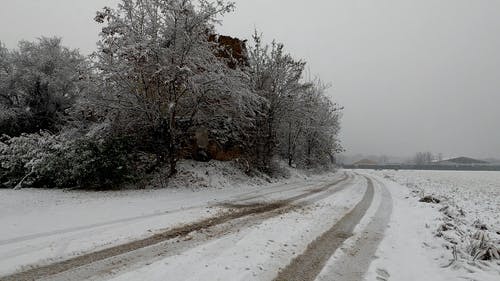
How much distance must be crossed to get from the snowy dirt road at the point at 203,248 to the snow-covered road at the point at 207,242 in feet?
0.05

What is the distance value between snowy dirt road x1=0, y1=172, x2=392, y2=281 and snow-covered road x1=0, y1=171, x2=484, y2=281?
0.02 meters

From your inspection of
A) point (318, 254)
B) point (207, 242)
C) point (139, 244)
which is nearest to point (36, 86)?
point (139, 244)

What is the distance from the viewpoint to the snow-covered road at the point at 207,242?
4.86 m

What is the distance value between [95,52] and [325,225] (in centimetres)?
1342

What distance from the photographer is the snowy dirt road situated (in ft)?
15.6

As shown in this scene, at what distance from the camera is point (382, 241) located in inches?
274

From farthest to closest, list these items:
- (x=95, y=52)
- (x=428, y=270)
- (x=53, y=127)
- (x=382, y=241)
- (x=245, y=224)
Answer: (x=53, y=127) → (x=95, y=52) → (x=245, y=224) → (x=382, y=241) → (x=428, y=270)

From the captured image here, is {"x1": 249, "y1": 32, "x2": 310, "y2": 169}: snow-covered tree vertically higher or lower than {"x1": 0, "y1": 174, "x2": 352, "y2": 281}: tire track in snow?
higher

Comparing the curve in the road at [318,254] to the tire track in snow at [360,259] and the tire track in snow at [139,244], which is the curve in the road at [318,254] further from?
the tire track in snow at [139,244]

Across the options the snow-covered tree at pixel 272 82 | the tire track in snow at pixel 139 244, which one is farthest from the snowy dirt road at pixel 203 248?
the snow-covered tree at pixel 272 82

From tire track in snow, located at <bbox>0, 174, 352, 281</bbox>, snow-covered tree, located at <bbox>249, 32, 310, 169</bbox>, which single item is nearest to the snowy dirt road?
tire track in snow, located at <bbox>0, 174, 352, 281</bbox>

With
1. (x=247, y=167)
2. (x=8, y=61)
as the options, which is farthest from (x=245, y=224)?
(x=8, y=61)

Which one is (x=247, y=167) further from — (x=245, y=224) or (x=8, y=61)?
(x=8, y=61)

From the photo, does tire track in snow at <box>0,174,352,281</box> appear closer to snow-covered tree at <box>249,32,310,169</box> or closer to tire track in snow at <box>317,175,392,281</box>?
tire track in snow at <box>317,175,392,281</box>
